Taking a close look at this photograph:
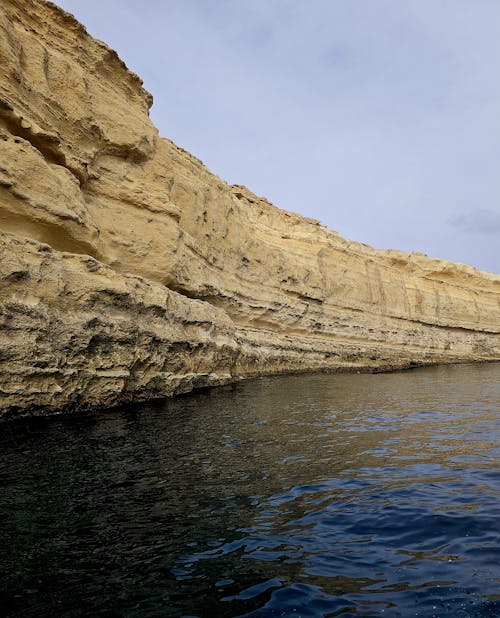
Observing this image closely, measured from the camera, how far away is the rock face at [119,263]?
451 inches

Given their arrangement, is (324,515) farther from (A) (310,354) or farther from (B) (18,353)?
(A) (310,354)

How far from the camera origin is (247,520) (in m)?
5.66

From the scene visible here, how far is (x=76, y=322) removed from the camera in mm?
11922

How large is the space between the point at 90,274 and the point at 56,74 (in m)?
8.62

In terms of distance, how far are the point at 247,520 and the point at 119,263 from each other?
44.8ft

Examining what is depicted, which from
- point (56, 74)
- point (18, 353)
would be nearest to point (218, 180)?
point (56, 74)

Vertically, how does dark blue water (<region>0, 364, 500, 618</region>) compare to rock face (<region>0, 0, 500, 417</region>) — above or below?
below

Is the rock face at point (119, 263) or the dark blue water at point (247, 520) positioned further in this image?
the rock face at point (119, 263)

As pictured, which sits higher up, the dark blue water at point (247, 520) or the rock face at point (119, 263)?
the rock face at point (119, 263)

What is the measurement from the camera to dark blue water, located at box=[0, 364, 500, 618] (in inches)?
157

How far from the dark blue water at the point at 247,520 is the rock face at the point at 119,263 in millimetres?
2276

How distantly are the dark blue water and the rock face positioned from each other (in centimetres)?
228

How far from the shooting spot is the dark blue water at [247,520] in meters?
A: 3.98

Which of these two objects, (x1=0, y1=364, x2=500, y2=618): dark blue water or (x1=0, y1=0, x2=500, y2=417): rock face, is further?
(x1=0, y1=0, x2=500, y2=417): rock face
